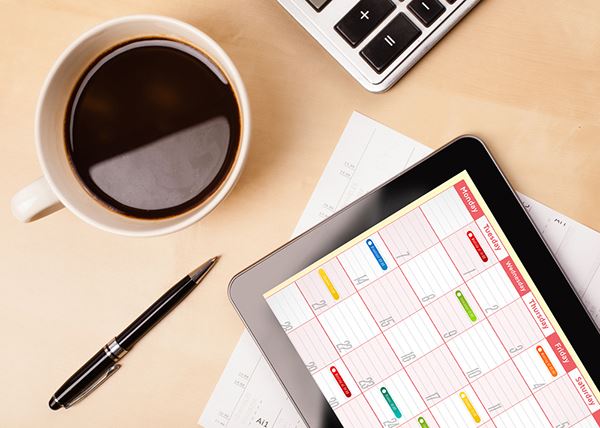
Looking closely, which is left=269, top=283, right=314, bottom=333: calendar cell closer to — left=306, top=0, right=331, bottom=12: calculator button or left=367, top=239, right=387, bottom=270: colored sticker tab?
left=367, top=239, right=387, bottom=270: colored sticker tab

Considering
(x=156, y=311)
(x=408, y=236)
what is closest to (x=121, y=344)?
(x=156, y=311)

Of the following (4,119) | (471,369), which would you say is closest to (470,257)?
(471,369)

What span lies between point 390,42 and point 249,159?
0.14 meters

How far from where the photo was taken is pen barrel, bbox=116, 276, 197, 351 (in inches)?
21.0

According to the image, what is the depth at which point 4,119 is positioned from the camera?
0.54m

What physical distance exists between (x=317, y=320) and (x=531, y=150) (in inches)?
8.3

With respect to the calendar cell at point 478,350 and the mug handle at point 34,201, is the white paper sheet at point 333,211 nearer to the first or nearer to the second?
the calendar cell at point 478,350

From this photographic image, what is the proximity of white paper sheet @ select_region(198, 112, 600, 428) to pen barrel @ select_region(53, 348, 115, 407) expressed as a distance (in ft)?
0.29

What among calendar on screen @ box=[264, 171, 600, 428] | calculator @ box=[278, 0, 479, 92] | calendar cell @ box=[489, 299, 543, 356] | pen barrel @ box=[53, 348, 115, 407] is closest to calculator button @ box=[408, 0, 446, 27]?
calculator @ box=[278, 0, 479, 92]

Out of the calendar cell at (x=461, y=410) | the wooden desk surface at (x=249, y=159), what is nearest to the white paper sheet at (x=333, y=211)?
the wooden desk surface at (x=249, y=159)

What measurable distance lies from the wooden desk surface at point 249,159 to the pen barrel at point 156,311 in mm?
10

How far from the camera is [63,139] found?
0.47 metres

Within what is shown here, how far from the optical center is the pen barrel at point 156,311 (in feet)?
1.75

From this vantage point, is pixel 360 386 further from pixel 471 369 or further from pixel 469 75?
pixel 469 75
